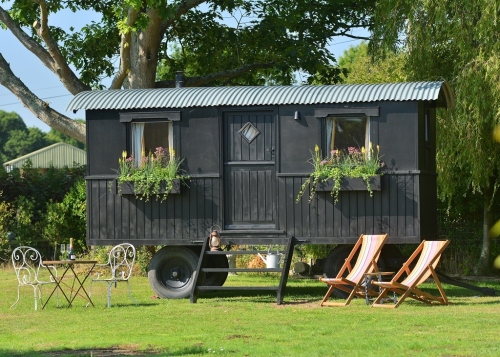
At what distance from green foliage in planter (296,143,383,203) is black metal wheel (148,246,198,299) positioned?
2.01 m

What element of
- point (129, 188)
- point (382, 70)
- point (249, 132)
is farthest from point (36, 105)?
point (382, 70)

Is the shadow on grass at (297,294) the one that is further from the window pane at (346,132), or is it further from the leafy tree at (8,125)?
the leafy tree at (8,125)

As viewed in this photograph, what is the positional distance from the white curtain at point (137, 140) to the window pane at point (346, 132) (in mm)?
2989

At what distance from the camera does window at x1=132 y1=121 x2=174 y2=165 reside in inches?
608

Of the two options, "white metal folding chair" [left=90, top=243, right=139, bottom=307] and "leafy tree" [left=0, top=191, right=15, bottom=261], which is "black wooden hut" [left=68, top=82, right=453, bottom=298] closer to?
"white metal folding chair" [left=90, top=243, right=139, bottom=307]

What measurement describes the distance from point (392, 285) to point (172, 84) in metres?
10.4

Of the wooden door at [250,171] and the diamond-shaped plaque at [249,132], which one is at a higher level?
the diamond-shaped plaque at [249,132]

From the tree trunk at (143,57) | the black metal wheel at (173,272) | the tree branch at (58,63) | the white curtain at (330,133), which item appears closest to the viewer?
the white curtain at (330,133)

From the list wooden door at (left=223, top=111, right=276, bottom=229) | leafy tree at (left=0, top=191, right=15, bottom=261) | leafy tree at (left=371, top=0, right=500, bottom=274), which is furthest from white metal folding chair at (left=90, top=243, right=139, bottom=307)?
leafy tree at (left=371, top=0, right=500, bottom=274)

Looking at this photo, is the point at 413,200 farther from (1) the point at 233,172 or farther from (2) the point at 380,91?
(1) the point at 233,172

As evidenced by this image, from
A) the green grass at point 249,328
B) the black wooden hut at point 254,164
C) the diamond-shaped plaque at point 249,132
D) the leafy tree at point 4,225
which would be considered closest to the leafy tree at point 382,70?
the black wooden hut at point 254,164

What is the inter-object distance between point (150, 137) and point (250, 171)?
5.70 feet

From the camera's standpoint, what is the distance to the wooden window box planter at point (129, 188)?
1509 centimetres

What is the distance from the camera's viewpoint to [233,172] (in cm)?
1512
